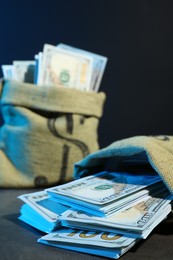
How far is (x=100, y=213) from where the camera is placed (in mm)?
487

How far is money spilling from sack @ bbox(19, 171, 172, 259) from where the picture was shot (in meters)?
0.46

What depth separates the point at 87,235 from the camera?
0.48m

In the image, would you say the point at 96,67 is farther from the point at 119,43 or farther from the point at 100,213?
the point at 100,213

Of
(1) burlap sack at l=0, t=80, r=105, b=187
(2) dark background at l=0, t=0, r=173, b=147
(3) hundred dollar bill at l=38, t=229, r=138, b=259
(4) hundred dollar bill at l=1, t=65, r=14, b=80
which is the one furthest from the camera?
(2) dark background at l=0, t=0, r=173, b=147

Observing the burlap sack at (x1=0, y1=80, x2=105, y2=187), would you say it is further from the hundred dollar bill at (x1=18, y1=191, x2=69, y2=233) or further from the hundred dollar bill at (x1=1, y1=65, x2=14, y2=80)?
the hundred dollar bill at (x1=18, y1=191, x2=69, y2=233)

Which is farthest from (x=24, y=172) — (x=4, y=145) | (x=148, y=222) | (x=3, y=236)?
(x=148, y=222)

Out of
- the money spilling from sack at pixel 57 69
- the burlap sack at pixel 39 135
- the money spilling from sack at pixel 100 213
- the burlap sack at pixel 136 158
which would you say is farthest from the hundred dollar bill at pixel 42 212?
the money spilling from sack at pixel 57 69

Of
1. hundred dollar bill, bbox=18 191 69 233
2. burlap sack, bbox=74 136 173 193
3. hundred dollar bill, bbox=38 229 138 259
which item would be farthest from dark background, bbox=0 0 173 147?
hundred dollar bill, bbox=38 229 138 259

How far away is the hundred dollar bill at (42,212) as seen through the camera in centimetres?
52

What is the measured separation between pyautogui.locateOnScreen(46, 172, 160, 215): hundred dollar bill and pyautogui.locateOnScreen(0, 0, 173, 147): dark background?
0.60 metres

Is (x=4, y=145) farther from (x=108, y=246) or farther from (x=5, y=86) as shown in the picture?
(x=108, y=246)

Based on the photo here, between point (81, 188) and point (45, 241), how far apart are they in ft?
0.37

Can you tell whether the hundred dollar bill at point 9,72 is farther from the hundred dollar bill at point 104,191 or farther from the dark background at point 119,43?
the hundred dollar bill at point 104,191

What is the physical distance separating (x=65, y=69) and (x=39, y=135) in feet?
0.66
